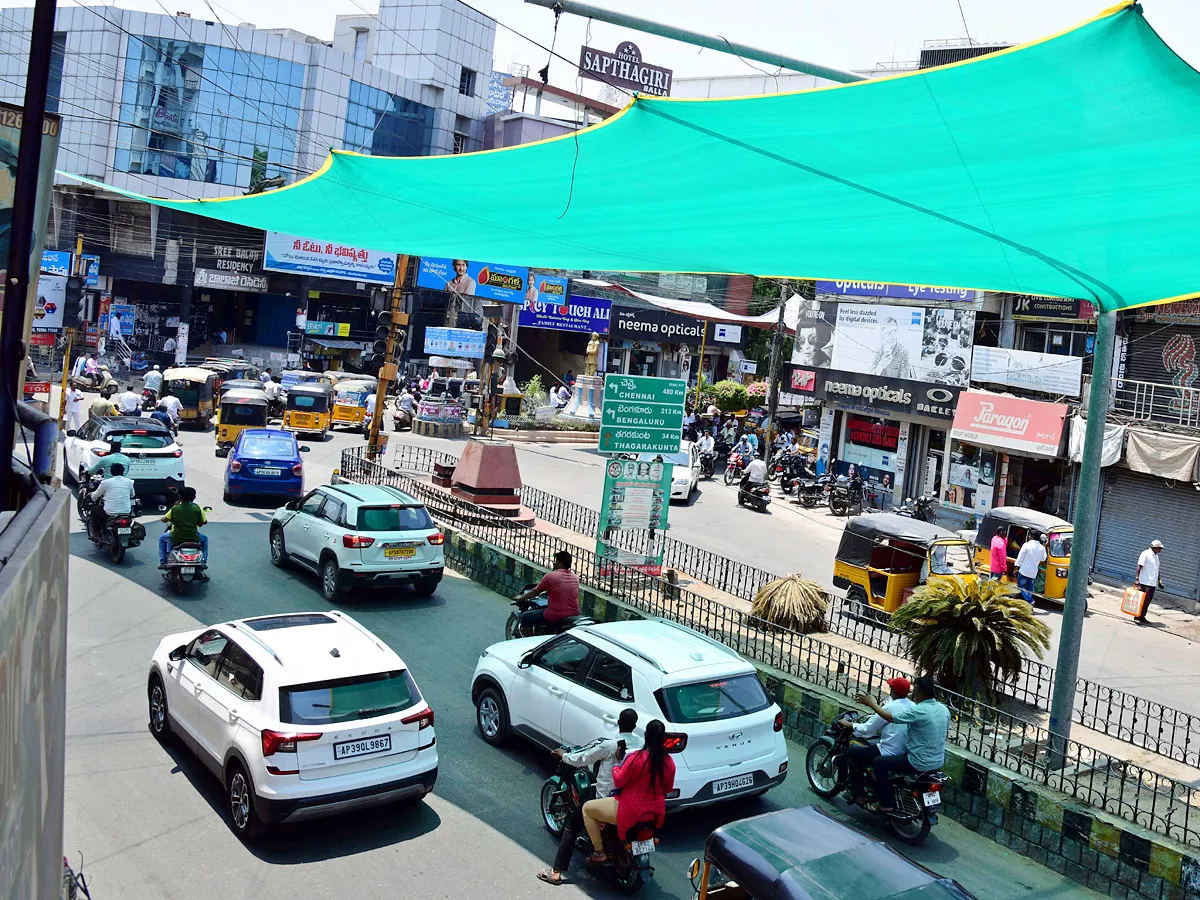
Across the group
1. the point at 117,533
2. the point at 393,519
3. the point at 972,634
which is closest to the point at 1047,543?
the point at 972,634

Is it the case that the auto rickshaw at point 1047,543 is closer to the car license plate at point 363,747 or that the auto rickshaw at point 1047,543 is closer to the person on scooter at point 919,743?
the person on scooter at point 919,743


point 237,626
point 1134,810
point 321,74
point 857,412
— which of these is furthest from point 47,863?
point 321,74

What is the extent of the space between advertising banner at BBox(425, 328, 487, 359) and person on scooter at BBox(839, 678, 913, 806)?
36185 mm

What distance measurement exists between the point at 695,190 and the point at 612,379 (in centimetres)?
715

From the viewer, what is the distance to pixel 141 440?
19984 millimetres

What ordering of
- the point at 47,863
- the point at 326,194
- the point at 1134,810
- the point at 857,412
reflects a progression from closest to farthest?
the point at 47,863 < the point at 1134,810 < the point at 326,194 < the point at 857,412

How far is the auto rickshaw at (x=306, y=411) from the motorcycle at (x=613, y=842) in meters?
27.8

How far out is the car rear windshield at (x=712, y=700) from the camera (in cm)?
856

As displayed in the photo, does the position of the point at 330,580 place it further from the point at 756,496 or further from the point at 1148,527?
the point at 1148,527

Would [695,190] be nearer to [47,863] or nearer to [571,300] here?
[47,863]

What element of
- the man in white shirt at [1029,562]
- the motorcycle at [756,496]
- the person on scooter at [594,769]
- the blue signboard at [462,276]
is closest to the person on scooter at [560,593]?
the person on scooter at [594,769]

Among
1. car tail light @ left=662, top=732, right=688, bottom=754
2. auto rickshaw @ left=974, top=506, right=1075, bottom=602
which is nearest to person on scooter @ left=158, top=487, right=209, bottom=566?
car tail light @ left=662, top=732, right=688, bottom=754

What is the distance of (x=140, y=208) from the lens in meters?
51.1

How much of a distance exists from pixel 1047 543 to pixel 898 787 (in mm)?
13644
